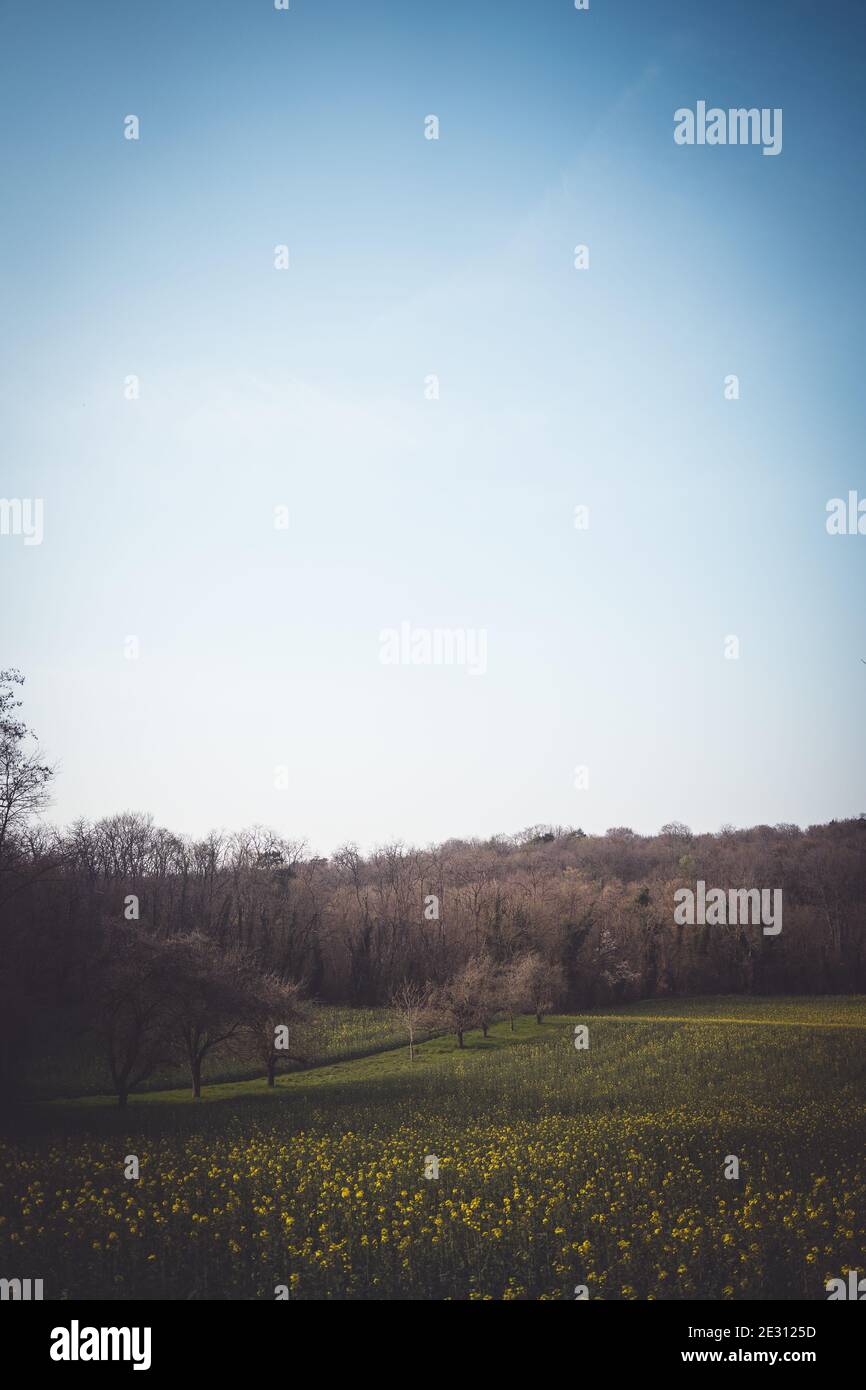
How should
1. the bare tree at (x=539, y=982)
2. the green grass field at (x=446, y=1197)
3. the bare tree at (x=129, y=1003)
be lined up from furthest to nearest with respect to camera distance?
1. the bare tree at (x=539, y=982)
2. the bare tree at (x=129, y=1003)
3. the green grass field at (x=446, y=1197)

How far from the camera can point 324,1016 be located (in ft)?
234

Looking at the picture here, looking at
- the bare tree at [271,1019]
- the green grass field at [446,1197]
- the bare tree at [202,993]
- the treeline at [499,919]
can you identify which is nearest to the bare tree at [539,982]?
the treeline at [499,919]

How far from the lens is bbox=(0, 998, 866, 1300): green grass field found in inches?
541

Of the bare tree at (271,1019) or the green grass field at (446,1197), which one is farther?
the bare tree at (271,1019)

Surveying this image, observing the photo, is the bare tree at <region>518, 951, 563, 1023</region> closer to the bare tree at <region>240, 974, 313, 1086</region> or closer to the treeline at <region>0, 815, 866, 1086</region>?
the treeline at <region>0, 815, 866, 1086</region>

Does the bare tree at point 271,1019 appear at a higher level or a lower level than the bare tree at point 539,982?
higher

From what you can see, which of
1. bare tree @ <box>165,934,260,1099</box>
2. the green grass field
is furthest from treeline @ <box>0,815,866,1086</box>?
the green grass field

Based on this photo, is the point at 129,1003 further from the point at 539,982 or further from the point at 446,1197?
the point at 539,982

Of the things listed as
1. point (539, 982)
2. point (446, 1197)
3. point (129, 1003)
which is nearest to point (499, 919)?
point (539, 982)

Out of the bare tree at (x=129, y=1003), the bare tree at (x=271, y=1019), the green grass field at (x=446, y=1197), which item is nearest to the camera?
the green grass field at (x=446, y=1197)

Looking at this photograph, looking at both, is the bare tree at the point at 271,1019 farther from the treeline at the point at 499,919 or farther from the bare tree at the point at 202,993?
the treeline at the point at 499,919

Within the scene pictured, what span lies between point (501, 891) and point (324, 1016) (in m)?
24.3

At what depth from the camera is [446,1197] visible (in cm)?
1762

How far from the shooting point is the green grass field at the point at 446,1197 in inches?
541
